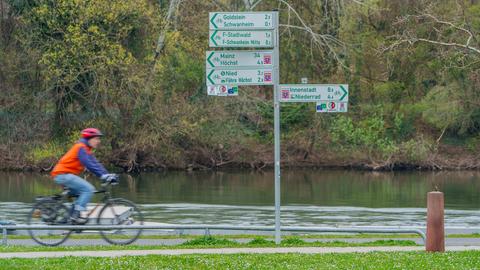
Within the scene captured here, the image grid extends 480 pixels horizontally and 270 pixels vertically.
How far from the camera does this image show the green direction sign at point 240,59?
16578mm

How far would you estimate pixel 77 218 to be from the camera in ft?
58.8

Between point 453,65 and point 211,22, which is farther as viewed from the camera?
point 453,65

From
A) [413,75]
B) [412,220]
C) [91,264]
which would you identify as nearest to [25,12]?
[413,75]

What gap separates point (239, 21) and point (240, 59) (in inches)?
24.4

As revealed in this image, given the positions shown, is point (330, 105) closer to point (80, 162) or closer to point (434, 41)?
point (80, 162)

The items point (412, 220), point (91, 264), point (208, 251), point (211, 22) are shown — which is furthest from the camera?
point (412, 220)

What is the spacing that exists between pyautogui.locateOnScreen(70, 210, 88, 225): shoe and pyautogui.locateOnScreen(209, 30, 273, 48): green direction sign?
157 inches

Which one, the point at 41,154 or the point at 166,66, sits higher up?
the point at 166,66

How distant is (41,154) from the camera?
4722cm

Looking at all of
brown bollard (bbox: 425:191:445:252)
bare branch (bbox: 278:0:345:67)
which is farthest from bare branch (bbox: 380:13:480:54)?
brown bollard (bbox: 425:191:445:252)

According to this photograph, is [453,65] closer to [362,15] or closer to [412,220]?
[362,15]

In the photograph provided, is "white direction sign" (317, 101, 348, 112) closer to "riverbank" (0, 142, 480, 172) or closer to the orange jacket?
the orange jacket

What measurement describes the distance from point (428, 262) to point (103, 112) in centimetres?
3505

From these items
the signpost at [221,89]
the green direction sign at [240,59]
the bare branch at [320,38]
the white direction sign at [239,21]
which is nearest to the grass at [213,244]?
the signpost at [221,89]
